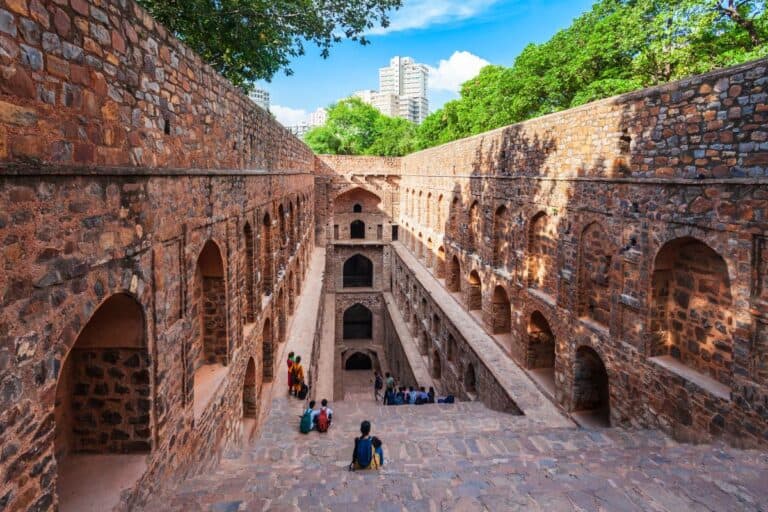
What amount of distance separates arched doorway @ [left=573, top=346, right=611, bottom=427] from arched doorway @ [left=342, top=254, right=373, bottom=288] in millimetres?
21113

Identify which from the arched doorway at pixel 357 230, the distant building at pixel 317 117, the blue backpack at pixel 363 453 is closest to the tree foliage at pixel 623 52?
the arched doorway at pixel 357 230

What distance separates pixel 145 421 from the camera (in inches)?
163

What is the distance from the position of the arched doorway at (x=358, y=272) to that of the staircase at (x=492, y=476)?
2196 cm

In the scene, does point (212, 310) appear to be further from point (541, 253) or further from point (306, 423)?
point (541, 253)

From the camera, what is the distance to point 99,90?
Result: 3.38m

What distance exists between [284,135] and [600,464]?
32.8ft

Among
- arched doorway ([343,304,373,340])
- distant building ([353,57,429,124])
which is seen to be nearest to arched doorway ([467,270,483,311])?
arched doorway ([343,304,373,340])

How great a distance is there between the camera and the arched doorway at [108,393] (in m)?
4.04

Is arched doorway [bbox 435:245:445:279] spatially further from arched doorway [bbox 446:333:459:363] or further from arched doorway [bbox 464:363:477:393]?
arched doorway [bbox 464:363:477:393]

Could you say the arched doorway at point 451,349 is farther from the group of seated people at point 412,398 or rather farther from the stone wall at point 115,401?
the stone wall at point 115,401

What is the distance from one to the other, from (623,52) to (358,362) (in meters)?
19.8

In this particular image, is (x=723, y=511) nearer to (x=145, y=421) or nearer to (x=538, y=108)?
(x=145, y=421)

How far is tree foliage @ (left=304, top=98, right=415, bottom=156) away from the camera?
4409 cm

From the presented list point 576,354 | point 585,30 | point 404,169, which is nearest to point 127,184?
point 576,354
